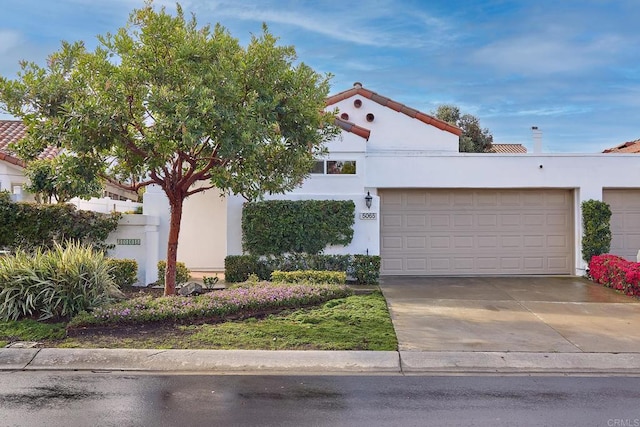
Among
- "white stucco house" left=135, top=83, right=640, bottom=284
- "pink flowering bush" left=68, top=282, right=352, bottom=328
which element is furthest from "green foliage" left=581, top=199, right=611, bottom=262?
"pink flowering bush" left=68, top=282, right=352, bottom=328

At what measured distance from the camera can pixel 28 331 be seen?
312 inches

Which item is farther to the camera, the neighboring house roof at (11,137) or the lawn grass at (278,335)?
the neighboring house roof at (11,137)

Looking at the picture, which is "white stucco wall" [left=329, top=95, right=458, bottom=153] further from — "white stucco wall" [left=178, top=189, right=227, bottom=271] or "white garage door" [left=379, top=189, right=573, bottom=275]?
"white stucco wall" [left=178, top=189, right=227, bottom=271]

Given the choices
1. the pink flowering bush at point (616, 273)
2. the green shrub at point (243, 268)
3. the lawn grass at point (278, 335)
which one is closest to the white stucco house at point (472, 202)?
the green shrub at point (243, 268)

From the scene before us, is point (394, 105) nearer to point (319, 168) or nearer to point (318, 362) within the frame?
point (319, 168)

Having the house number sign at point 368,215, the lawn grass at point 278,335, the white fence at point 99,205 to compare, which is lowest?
the lawn grass at point 278,335

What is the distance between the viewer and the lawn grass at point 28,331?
25.2 feet

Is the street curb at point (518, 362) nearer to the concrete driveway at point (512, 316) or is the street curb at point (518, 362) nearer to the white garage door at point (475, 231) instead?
the concrete driveway at point (512, 316)

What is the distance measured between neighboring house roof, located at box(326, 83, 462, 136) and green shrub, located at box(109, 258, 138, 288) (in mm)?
11003

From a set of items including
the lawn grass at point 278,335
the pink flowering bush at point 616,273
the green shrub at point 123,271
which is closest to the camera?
the lawn grass at point 278,335

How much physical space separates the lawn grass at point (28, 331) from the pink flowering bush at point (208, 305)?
0.96 ft

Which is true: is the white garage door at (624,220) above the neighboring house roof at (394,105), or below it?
below

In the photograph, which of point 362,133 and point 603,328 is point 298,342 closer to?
point 603,328

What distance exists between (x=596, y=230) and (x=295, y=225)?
840 centimetres
